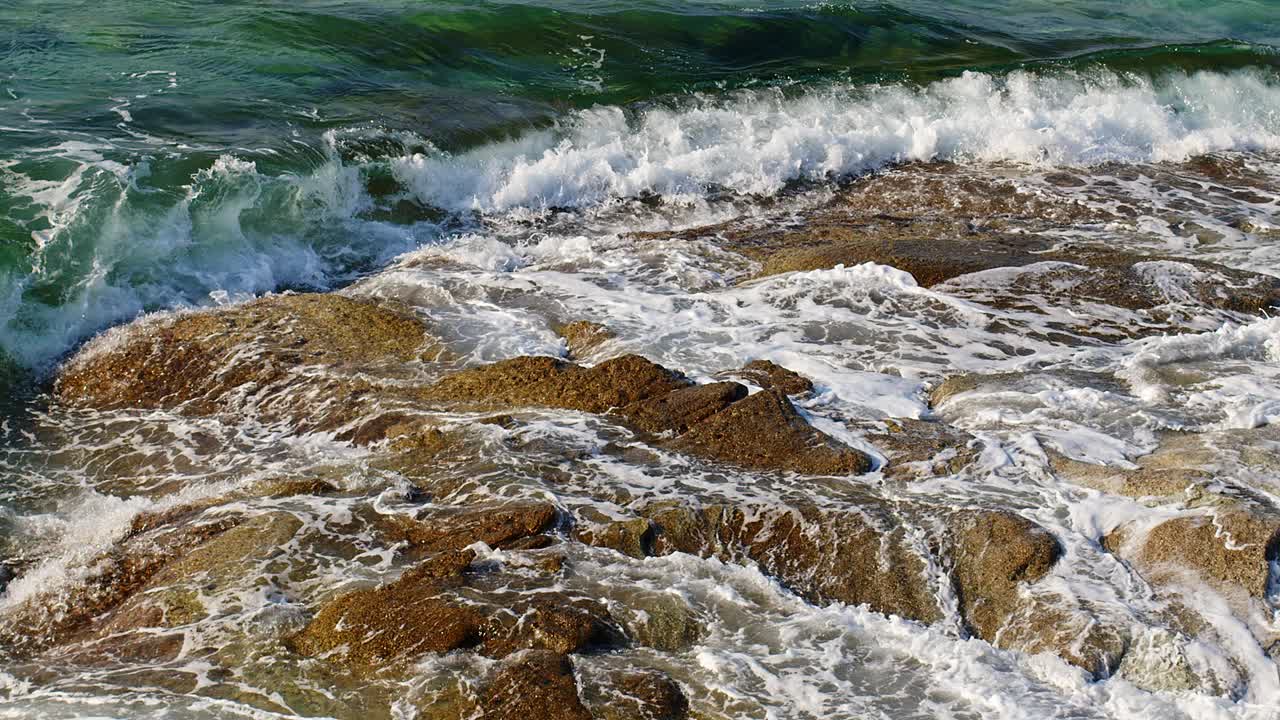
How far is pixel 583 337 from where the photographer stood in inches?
332

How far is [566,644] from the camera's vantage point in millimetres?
5113

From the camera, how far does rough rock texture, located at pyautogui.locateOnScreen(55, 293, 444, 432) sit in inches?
309

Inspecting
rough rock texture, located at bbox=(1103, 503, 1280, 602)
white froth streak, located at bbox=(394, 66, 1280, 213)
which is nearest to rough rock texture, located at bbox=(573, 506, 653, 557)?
rough rock texture, located at bbox=(1103, 503, 1280, 602)

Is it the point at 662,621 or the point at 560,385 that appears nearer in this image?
the point at 662,621

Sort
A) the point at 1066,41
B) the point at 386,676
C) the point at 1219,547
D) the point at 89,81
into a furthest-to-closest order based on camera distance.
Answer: the point at 1066,41
the point at 89,81
the point at 1219,547
the point at 386,676

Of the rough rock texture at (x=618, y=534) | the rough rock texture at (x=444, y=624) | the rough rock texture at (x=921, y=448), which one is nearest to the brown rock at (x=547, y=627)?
the rough rock texture at (x=444, y=624)

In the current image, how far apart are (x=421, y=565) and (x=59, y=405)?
3.96 metres

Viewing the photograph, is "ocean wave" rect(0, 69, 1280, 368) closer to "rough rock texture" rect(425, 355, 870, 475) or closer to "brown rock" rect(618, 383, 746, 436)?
"rough rock texture" rect(425, 355, 870, 475)

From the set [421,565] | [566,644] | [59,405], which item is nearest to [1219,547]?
[566,644]

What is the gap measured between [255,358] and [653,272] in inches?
131

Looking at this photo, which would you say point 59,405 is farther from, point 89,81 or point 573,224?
point 89,81

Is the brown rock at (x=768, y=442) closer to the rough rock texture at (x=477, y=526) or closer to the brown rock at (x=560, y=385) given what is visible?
the brown rock at (x=560, y=385)

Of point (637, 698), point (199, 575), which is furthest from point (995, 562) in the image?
point (199, 575)

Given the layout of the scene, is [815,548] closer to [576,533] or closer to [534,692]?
[576,533]
